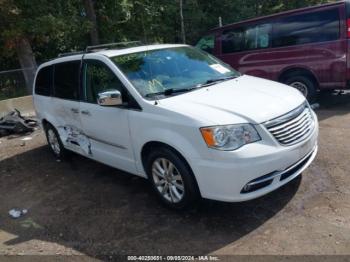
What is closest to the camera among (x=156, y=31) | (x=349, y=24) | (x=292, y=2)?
(x=349, y=24)

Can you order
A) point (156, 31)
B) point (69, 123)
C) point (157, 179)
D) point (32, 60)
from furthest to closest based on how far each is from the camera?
point (156, 31) → point (32, 60) → point (69, 123) → point (157, 179)

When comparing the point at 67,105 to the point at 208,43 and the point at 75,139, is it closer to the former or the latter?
the point at 75,139

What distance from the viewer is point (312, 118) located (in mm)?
4434

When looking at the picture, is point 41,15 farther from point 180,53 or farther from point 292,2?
point 292,2

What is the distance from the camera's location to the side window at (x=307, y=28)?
7.41 m

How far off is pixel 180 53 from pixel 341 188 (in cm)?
253

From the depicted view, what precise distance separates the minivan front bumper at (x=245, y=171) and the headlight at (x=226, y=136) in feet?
0.20

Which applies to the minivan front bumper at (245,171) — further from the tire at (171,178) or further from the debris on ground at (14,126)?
the debris on ground at (14,126)

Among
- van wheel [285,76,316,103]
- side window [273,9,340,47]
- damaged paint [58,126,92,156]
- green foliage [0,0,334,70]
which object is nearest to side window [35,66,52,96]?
damaged paint [58,126,92,156]

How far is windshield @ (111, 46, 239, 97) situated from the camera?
445 centimetres

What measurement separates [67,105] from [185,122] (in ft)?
7.96

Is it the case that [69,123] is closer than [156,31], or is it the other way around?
[69,123]

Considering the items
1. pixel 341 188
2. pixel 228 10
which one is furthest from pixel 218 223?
pixel 228 10

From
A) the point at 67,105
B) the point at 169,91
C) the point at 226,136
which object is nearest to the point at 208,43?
the point at 67,105
